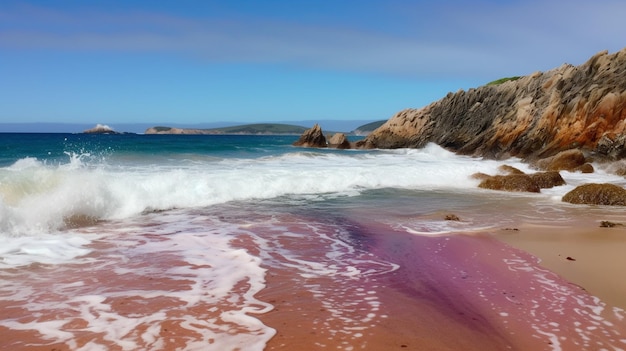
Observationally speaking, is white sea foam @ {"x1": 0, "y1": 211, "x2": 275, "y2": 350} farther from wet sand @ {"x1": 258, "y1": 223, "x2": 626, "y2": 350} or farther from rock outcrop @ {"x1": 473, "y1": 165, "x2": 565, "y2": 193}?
rock outcrop @ {"x1": 473, "y1": 165, "x2": 565, "y2": 193}

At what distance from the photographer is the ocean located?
4.34 m

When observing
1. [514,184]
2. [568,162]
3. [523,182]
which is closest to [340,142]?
[568,162]

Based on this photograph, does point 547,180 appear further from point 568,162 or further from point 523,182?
point 568,162

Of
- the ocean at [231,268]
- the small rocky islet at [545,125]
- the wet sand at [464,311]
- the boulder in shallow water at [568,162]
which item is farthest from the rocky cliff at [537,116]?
the wet sand at [464,311]

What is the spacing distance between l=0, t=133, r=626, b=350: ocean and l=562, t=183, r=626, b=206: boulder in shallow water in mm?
533

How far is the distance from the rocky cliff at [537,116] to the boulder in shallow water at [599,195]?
40.0 feet

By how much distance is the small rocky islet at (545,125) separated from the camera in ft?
57.4

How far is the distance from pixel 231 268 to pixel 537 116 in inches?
1258

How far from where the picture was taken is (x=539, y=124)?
3142cm

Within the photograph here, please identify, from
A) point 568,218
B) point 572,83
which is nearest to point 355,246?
point 568,218

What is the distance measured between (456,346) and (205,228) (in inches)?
256

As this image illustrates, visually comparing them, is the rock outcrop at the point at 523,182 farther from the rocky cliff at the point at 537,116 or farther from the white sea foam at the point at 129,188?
the rocky cliff at the point at 537,116

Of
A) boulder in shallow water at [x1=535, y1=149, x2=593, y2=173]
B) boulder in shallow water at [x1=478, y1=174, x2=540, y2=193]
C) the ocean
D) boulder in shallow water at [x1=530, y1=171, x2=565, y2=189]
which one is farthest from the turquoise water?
boulder in shallow water at [x1=535, y1=149, x2=593, y2=173]

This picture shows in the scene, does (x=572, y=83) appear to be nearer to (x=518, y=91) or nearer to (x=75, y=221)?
(x=518, y=91)
